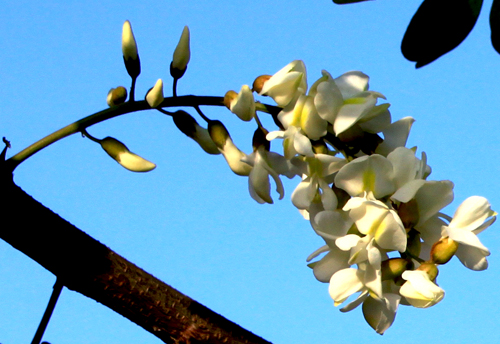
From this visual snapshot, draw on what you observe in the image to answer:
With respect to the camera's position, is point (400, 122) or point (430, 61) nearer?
point (430, 61)

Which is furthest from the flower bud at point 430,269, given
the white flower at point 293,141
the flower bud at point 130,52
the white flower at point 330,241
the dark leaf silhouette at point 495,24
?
the flower bud at point 130,52

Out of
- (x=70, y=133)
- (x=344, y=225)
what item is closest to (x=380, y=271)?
(x=344, y=225)

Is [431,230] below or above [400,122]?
below

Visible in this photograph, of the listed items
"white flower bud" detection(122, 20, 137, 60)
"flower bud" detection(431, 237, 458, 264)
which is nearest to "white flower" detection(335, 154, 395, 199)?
"flower bud" detection(431, 237, 458, 264)

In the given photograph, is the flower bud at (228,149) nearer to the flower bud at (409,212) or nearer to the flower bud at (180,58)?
the flower bud at (180,58)

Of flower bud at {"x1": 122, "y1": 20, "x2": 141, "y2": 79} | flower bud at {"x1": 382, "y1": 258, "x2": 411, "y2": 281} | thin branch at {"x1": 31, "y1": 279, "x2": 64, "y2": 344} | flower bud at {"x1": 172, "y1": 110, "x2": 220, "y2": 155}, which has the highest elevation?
flower bud at {"x1": 122, "y1": 20, "x2": 141, "y2": 79}

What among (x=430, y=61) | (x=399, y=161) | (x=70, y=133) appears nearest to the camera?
(x=430, y=61)

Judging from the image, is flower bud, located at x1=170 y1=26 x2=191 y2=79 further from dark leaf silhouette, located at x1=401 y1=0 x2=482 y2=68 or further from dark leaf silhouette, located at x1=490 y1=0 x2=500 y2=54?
dark leaf silhouette, located at x1=490 y1=0 x2=500 y2=54

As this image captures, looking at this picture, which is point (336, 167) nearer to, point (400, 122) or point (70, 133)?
point (400, 122)
